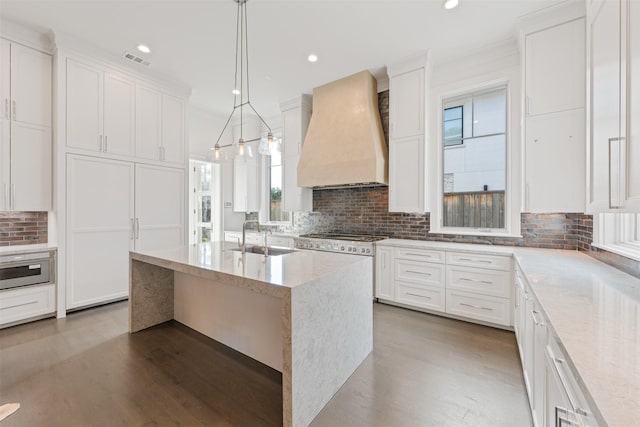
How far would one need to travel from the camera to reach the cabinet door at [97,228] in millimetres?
3350

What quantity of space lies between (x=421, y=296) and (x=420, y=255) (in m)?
0.52

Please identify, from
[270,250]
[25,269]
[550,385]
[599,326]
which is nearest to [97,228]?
[25,269]

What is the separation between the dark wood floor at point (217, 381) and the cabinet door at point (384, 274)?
822 millimetres

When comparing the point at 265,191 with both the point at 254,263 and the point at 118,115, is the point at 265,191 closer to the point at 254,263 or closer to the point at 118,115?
the point at 118,115

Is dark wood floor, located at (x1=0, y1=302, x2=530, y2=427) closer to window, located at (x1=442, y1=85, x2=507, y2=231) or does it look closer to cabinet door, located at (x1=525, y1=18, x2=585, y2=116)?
window, located at (x1=442, y1=85, x2=507, y2=231)

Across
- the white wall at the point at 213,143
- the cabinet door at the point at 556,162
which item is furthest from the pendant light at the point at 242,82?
the cabinet door at the point at 556,162

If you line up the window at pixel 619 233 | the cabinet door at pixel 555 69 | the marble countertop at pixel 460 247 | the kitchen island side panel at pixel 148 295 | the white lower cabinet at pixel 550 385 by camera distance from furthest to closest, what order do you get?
the marble countertop at pixel 460 247 < the kitchen island side panel at pixel 148 295 < the cabinet door at pixel 555 69 < the window at pixel 619 233 < the white lower cabinet at pixel 550 385

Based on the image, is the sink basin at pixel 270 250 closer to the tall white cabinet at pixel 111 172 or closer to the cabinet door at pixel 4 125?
the tall white cabinet at pixel 111 172

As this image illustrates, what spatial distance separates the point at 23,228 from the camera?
3.32 metres

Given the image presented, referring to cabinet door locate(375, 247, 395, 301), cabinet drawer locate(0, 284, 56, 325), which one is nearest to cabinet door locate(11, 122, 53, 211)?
cabinet drawer locate(0, 284, 56, 325)

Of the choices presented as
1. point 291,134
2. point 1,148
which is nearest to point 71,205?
point 1,148

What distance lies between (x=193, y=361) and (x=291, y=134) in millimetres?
3929

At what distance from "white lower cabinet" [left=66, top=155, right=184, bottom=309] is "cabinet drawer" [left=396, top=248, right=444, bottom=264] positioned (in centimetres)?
355


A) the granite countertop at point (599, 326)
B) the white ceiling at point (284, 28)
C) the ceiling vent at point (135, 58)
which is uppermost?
the ceiling vent at point (135, 58)
